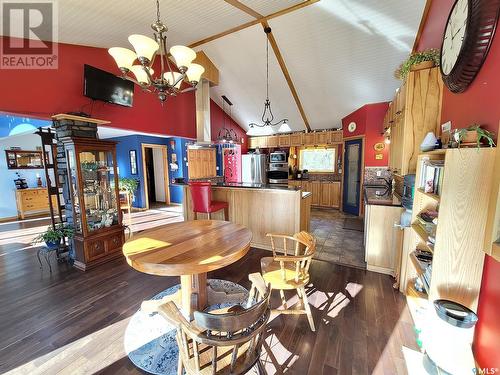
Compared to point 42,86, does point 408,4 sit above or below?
above

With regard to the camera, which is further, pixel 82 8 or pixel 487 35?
pixel 82 8

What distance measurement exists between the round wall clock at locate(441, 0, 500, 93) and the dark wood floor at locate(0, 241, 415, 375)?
6.79 ft

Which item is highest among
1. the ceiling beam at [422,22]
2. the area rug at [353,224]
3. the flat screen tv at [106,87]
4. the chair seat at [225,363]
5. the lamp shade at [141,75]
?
the ceiling beam at [422,22]

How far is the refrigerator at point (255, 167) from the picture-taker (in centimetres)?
689

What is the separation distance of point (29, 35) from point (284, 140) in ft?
19.3

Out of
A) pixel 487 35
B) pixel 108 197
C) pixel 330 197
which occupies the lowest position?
pixel 330 197

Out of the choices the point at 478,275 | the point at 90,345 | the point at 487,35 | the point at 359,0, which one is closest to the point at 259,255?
the point at 90,345

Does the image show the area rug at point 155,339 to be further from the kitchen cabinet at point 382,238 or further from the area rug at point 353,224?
the area rug at point 353,224

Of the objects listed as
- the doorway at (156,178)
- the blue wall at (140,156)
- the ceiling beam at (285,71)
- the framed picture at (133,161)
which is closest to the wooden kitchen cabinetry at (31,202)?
the blue wall at (140,156)

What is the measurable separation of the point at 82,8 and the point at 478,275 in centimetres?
434

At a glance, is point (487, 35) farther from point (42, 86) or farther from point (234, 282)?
point (42, 86)

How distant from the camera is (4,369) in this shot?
1.53m

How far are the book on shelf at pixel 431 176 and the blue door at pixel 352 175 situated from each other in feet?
12.2

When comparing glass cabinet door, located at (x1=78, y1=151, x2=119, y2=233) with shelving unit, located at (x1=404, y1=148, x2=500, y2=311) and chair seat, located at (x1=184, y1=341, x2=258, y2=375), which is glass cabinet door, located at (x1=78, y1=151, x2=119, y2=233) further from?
shelving unit, located at (x1=404, y1=148, x2=500, y2=311)
